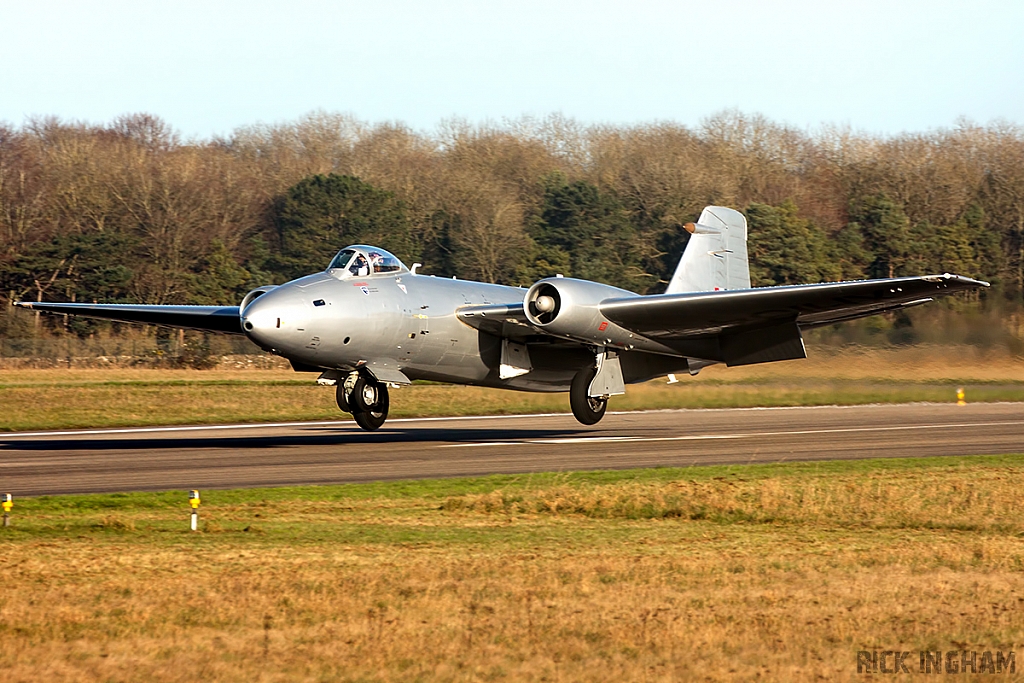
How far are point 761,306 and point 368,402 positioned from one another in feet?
25.0

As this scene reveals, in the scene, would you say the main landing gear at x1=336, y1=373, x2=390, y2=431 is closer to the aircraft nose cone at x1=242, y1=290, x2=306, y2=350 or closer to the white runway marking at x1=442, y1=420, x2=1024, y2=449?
the white runway marking at x1=442, y1=420, x2=1024, y2=449

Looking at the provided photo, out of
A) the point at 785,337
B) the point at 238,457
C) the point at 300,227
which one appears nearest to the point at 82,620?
the point at 238,457

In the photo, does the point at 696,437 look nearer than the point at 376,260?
No

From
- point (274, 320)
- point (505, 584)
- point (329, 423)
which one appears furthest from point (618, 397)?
point (505, 584)

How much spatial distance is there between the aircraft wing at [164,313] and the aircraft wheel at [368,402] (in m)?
3.36

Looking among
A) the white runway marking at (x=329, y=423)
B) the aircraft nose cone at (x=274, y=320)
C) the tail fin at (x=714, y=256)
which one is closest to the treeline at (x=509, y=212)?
the white runway marking at (x=329, y=423)

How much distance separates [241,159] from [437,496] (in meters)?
85.9

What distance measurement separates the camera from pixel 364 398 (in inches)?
874

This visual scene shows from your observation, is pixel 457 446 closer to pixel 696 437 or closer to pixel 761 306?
pixel 696 437

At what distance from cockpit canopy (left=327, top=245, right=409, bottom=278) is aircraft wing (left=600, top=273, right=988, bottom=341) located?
4273 millimetres

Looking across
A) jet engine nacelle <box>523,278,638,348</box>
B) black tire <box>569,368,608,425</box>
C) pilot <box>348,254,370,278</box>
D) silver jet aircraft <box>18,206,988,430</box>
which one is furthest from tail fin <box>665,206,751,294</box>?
pilot <box>348,254,370,278</box>

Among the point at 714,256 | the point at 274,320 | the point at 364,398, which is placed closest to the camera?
the point at 274,320

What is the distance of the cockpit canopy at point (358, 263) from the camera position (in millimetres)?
21031

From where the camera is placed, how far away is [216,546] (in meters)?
10.8
